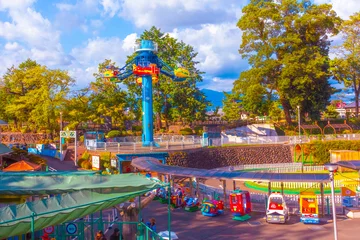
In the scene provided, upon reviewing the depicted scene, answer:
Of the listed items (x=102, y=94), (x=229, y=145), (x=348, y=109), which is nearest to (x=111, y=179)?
(x=229, y=145)

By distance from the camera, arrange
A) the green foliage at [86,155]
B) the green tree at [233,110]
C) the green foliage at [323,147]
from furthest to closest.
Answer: the green tree at [233,110]
the green foliage at [323,147]
the green foliage at [86,155]

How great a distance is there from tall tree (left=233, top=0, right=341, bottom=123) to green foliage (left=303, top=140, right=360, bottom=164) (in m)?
8.67

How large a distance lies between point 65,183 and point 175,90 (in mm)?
39973

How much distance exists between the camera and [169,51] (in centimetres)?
5594

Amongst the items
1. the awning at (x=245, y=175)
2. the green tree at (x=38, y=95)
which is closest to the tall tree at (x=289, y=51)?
the green tree at (x=38, y=95)

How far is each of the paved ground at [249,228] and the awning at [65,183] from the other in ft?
16.5

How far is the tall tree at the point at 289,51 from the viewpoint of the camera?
51.8 metres

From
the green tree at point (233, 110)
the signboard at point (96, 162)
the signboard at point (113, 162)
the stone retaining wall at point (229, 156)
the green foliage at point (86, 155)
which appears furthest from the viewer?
the green tree at point (233, 110)

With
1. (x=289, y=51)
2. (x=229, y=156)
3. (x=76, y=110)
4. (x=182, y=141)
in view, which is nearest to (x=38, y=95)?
(x=76, y=110)

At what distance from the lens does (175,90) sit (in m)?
53.6

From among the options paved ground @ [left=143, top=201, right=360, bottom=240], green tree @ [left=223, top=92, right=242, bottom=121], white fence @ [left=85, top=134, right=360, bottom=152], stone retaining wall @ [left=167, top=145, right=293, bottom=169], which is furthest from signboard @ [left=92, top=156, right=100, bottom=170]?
green tree @ [left=223, top=92, right=242, bottom=121]

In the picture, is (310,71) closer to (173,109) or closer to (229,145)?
(229,145)

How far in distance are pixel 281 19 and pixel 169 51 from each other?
52.6ft

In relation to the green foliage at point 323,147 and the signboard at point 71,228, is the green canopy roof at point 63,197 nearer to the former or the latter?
the signboard at point 71,228
